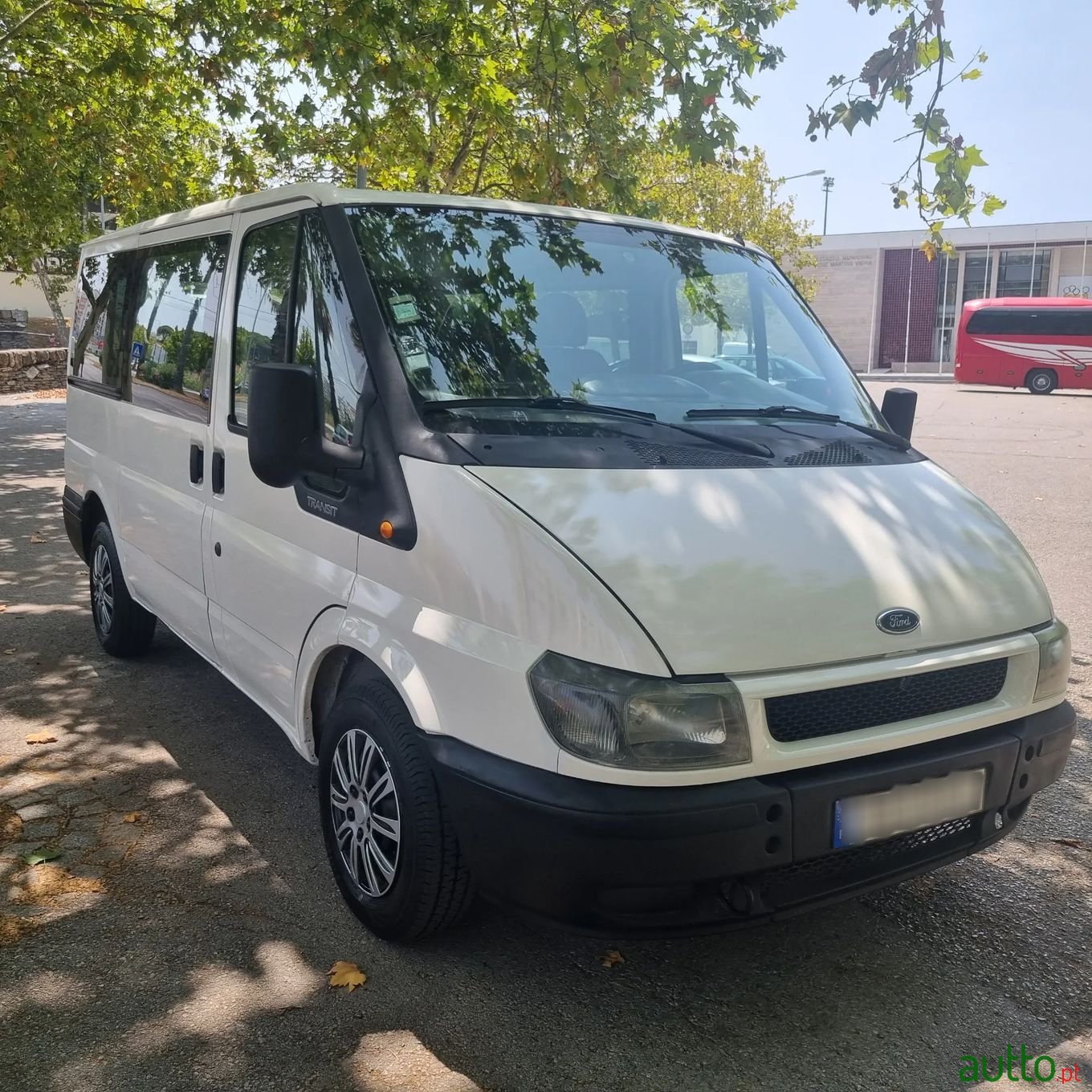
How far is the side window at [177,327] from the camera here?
435 centimetres

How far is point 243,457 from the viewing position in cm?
393

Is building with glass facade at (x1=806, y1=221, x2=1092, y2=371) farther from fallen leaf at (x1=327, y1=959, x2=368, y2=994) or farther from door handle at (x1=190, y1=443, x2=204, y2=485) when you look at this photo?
fallen leaf at (x1=327, y1=959, x2=368, y2=994)

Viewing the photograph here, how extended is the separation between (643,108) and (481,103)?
58.0 inches

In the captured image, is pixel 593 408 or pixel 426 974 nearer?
pixel 426 974

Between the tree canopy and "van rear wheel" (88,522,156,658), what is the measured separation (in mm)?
4168

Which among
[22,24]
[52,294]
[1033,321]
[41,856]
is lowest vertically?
[41,856]

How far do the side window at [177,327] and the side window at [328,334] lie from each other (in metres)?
0.81

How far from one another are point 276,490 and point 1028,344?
130 ft

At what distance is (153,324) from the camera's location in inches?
198

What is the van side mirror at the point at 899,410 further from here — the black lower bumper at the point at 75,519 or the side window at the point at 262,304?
the black lower bumper at the point at 75,519

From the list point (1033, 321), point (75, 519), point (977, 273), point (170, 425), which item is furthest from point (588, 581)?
point (977, 273)

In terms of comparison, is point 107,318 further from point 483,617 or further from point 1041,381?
point 1041,381

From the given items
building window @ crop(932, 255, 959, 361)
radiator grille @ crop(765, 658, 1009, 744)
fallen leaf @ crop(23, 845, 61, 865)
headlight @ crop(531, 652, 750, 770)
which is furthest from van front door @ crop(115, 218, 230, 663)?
building window @ crop(932, 255, 959, 361)

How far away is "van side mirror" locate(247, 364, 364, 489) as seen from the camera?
10.3 feet
